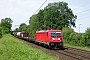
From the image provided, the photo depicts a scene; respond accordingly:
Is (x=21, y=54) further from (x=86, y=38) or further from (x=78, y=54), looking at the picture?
(x=86, y=38)

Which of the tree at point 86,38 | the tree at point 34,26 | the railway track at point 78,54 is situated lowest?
the railway track at point 78,54

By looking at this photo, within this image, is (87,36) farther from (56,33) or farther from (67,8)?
(67,8)

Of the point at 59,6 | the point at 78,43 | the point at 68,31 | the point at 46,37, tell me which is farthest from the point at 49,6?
the point at 46,37

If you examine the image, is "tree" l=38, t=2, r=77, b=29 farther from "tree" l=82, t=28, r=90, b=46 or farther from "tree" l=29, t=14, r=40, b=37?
"tree" l=82, t=28, r=90, b=46

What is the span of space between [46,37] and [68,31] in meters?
18.3

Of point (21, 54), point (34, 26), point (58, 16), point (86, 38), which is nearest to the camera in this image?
point (21, 54)

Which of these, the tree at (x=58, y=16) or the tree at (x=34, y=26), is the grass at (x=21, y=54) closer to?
the tree at (x=58, y=16)

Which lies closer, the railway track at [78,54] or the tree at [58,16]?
the railway track at [78,54]

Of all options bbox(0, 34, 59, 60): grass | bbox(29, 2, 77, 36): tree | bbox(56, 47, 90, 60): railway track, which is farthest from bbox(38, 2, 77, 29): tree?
bbox(0, 34, 59, 60): grass

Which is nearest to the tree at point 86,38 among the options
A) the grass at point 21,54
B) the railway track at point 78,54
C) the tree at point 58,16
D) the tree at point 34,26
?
the railway track at point 78,54

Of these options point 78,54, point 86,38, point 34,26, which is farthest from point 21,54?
point 34,26

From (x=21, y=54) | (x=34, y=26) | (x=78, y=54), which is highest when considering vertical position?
(x=34, y=26)

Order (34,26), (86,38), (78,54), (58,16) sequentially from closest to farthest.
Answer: (78,54) < (86,38) < (58,16) < (34,26)

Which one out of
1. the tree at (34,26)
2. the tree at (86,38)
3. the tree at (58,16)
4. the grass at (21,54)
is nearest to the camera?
the grass at (21,54)
